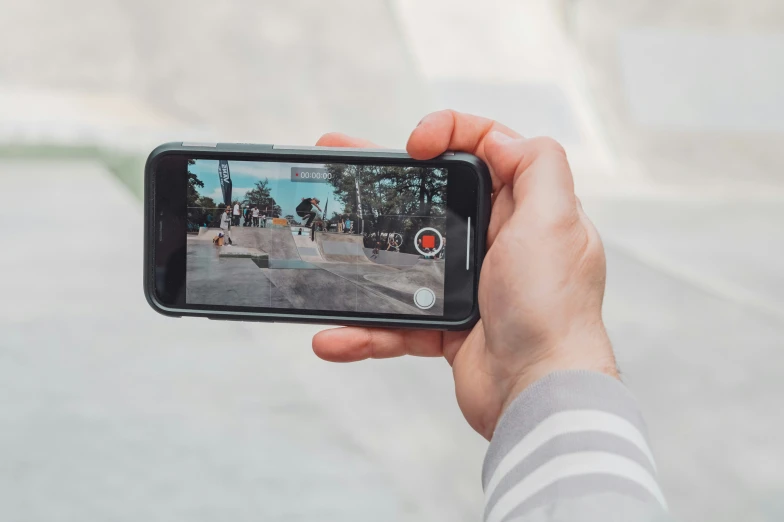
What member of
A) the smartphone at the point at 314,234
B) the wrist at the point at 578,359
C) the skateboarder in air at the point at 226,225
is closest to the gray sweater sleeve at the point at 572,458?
the wrist at the point at 578,359

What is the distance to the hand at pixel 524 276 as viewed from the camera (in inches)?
16.9

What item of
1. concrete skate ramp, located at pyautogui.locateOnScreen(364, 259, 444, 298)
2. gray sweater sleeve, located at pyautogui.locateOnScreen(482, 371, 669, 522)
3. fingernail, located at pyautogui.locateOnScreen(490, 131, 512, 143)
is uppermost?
fingernail, located at pyautogui.locateOnScreen(490, 131, 512, 143)

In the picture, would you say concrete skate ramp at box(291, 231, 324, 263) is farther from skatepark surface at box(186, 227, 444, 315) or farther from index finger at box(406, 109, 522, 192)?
index finger at box(406, 109, 522, 192)

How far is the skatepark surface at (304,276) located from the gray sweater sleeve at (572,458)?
16 centimetres

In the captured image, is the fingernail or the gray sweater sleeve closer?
the gray sweater sleeve

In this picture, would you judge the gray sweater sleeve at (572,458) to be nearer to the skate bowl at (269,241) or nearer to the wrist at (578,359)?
the wrist at (578,359)

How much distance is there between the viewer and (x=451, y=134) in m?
0.53

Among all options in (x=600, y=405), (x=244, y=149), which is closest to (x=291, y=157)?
(x=244, y=149)

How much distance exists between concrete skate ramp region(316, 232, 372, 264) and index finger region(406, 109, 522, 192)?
0.08 meters

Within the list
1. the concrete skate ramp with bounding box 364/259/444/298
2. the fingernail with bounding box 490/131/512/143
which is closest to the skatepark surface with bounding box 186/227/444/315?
the concrete skate ramp with bounding box 364/259/444/298

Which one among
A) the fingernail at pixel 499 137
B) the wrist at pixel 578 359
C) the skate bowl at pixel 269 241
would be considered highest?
the fingernail at pixel 499 137

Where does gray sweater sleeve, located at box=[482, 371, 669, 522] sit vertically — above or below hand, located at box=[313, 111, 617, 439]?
below

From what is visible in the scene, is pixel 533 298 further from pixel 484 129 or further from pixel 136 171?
pixel 136 171

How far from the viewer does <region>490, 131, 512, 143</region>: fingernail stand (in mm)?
505
